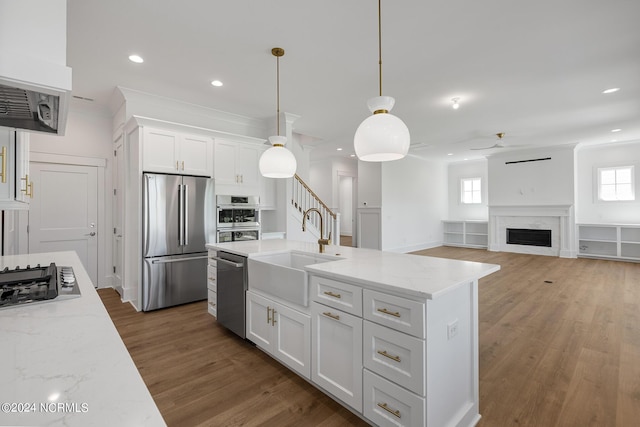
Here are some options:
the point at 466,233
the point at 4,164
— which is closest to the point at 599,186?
the point at 466,233

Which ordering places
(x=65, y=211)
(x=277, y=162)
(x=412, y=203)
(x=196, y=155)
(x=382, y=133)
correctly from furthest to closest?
(x=412, y=203)
(x=65, y=211)
(x=196, y=155)
(x=277, y=162)
(x=382, y=133)

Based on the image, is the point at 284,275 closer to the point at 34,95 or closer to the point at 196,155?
Answer: the point at 34,95

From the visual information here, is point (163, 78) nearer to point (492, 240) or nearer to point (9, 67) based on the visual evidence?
point (9, 67)

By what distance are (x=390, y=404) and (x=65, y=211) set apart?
205 inches

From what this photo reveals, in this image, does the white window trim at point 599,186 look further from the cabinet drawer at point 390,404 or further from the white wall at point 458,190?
the cabinet drawer at point 390,404

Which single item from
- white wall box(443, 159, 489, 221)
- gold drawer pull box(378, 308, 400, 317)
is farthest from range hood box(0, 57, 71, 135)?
white wall box(443, 159, 489, 221)

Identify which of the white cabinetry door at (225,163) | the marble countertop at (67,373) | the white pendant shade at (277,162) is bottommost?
the marble countertop at (67,373)

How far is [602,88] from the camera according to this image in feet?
13.0

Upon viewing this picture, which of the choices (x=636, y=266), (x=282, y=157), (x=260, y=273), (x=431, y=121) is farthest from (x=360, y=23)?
(x=636, y=266)

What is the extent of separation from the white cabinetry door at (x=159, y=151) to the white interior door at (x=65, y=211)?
167cm

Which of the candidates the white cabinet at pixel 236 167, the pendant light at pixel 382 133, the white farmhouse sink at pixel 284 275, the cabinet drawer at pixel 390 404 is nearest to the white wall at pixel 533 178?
the white cabinet at pixel 236 167

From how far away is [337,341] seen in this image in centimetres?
186

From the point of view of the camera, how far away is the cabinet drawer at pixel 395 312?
4.76 ft

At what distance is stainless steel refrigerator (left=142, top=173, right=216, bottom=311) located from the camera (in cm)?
373
